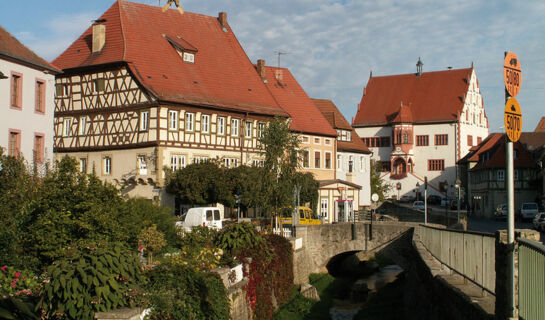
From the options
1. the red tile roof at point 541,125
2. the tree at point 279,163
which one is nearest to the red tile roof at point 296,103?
the tree at point 279,163

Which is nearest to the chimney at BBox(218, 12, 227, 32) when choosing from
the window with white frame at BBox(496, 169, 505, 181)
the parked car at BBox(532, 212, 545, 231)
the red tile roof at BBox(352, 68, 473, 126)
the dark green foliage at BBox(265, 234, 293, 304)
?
the parked car at BBox(532, 212, 545, 231)

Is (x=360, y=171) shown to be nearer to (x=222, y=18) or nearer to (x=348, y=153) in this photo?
(x=348, y=153)

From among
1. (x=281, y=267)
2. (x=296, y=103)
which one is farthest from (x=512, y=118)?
(x=296, y=103)

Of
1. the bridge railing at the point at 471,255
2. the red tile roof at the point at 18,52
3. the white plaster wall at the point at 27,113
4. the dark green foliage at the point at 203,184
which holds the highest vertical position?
the red tile roof at the point at 18,52

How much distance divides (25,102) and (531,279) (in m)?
25.9

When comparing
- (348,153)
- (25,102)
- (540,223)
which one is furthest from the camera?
(348,153)

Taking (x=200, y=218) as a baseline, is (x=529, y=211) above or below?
below

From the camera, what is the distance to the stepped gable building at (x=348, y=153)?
6045 centimetres

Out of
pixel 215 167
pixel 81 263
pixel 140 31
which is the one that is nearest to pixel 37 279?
pixel 81 263

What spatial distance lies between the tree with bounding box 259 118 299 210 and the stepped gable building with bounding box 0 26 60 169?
31.6ft

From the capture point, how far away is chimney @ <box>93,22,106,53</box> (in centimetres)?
4356

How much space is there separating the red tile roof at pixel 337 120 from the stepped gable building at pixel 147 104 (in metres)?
12.8

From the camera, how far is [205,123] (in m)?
43.2

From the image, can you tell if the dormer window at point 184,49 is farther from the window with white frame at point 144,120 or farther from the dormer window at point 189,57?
the window with white frame at point 144,120
